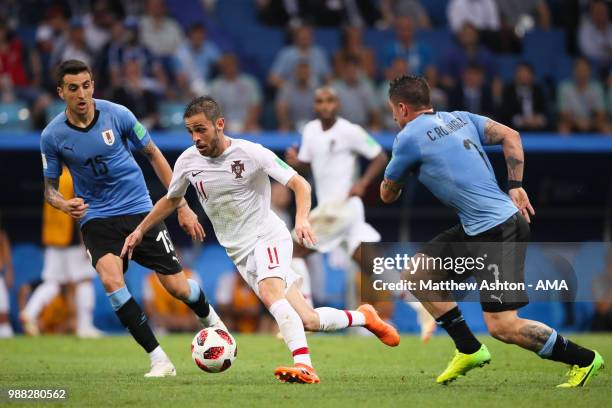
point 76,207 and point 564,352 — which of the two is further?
point 76,207

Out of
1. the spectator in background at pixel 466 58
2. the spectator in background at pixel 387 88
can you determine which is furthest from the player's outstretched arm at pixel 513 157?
the spectator in background at pixel 466 58

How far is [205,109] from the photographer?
25.3ft

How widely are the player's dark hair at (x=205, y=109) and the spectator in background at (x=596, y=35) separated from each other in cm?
1173

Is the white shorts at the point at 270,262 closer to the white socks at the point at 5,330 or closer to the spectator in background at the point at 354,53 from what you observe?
the white socks at the point at 5,330

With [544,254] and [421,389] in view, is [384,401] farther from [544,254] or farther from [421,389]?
[544,254]

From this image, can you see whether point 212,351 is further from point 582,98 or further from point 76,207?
point 582,98

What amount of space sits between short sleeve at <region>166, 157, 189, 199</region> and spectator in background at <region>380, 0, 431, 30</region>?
1101 centimetres

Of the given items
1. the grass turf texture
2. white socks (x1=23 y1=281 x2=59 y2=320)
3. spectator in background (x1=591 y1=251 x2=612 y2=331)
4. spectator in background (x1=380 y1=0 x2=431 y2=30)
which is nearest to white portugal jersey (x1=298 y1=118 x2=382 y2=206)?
the grass turf texture

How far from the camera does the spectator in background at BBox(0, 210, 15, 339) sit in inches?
583

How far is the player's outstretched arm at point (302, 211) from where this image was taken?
7250 millimetres

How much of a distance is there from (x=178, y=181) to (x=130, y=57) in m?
7.99

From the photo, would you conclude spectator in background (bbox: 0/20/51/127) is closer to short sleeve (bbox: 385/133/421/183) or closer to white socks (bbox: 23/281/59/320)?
white socks (bbox: 23/281/59/320)

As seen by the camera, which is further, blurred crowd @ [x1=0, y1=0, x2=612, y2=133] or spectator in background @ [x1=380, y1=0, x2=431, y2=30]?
spectator in background @ [x1=380, y1=0, x2=431, y2=30]

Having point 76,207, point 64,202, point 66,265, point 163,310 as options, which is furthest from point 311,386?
point 163,310
